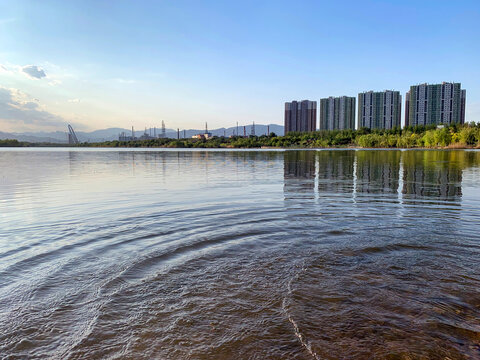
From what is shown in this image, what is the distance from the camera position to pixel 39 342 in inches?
166

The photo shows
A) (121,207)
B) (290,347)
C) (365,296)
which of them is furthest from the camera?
(121,207)

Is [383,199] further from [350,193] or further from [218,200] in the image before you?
[218,200]

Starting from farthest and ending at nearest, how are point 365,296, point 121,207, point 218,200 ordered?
point 218,200 → point 121,207 → point 365,296

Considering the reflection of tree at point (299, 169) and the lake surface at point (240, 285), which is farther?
the reflection of tree at point (299, 169)

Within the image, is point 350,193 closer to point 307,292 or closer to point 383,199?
point 383,199

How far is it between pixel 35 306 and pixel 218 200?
417 inches

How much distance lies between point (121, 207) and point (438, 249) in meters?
11.2

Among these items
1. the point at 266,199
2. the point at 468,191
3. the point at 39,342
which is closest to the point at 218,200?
the point at 266,199

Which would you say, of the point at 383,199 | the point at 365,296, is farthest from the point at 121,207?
the point at 383,199

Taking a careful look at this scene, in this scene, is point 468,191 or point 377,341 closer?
point 377,341

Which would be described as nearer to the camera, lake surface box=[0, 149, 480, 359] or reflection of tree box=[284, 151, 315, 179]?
lake surface box=[0, 149, 480, 359]

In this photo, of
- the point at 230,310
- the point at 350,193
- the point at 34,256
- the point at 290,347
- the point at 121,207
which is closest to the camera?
the point at 290,347

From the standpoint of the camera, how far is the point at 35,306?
5.11 m

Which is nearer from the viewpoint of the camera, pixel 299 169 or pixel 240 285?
pixel 240 285
